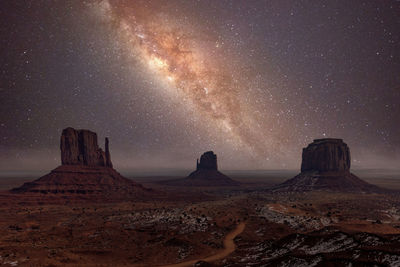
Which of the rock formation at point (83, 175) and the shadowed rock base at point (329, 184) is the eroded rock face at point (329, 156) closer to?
the shadowed rock base at point (329, 184)

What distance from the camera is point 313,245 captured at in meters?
26.6

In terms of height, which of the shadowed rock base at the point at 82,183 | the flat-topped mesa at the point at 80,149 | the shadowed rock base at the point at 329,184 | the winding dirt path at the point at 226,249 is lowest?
the shadowed rock base at the point at 329,184

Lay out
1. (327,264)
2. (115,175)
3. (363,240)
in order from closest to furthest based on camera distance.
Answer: (327,264) → (363,240) → (115,175)

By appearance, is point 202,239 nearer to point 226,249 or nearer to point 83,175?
point 226,249

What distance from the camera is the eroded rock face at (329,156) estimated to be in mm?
142375

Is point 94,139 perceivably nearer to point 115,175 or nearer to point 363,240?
point 115,175

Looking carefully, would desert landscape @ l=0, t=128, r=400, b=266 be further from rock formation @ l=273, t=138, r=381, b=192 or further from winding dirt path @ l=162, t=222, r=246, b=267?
rock formation @ l=273, t=138, r=381, b=192

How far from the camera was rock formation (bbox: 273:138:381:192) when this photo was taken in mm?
127438

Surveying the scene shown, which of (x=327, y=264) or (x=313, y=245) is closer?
(x=327, y=264)

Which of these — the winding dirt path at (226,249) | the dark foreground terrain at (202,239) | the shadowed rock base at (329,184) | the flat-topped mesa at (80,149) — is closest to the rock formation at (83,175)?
the flat-topped mesa at (80,149)

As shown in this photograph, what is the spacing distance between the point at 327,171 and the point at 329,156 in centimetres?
943

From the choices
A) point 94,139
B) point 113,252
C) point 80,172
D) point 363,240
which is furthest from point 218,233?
point 94,139

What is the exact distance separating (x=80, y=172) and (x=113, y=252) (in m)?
87.9

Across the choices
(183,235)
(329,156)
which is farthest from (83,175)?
(329,156)
